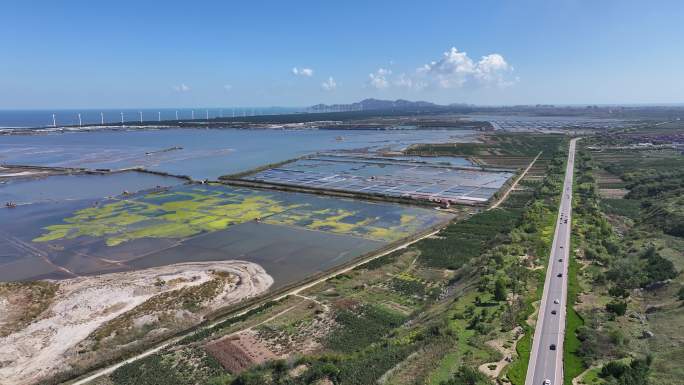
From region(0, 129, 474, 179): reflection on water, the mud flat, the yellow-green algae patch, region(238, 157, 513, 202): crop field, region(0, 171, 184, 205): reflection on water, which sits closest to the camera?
the mud flat

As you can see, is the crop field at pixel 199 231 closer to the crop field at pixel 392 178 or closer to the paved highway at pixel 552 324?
the crop field at pixel 392 178

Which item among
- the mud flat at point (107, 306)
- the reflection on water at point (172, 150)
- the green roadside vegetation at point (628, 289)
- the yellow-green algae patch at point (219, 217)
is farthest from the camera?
the reflection on water at point (172, 150)

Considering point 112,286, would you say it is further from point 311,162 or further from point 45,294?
point 311,162

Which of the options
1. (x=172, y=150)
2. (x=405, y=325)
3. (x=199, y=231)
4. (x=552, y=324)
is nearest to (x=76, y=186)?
(x=199, y=231)

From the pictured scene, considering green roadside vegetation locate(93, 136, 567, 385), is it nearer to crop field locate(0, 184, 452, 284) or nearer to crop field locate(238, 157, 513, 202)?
crop field locate(0, 184, 452, 284)

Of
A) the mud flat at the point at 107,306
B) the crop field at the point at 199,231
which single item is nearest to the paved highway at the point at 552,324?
the crop field at the point at 199,231

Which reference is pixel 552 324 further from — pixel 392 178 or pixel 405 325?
pixel 392 178

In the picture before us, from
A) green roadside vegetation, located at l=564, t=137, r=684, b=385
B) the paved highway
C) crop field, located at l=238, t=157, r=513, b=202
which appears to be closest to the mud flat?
the paved highway
